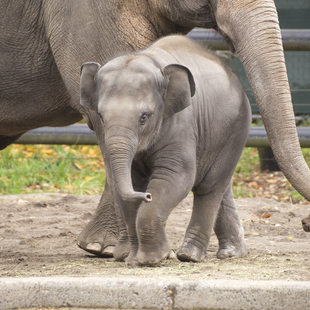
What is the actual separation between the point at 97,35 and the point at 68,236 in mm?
1903

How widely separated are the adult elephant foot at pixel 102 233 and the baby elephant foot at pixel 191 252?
70 cm

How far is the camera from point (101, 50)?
5.60 metres

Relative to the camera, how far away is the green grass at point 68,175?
982 cm

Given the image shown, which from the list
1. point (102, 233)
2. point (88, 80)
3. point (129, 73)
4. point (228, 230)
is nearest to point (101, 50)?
point (88, 80)

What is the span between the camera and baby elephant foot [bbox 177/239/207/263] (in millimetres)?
5395

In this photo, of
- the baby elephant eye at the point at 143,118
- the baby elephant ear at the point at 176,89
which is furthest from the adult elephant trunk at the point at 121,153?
the baby elephant ear at the point at 176,89

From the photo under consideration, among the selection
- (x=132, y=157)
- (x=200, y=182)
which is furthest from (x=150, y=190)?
(x=200, y=182)

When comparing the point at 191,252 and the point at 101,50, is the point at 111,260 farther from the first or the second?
the point at 101,50

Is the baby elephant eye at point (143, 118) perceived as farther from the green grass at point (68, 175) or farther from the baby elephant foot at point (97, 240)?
the green grass at point (68, 175)

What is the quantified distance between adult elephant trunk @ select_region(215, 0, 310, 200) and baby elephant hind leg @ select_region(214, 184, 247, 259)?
945mm

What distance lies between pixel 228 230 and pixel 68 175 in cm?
474

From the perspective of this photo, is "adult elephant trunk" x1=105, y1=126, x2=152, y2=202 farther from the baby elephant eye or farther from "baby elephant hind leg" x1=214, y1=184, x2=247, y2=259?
"baby elephant hind leg" x1=214, y1=184, x2=247, y2=259

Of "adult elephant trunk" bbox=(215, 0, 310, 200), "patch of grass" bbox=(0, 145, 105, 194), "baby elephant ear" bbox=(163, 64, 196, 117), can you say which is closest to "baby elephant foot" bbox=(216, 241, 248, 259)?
"adult elephant trunk" bbox=(215, 0, 310, 200)

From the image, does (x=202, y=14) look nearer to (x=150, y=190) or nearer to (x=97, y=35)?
(x=97, y=35)
